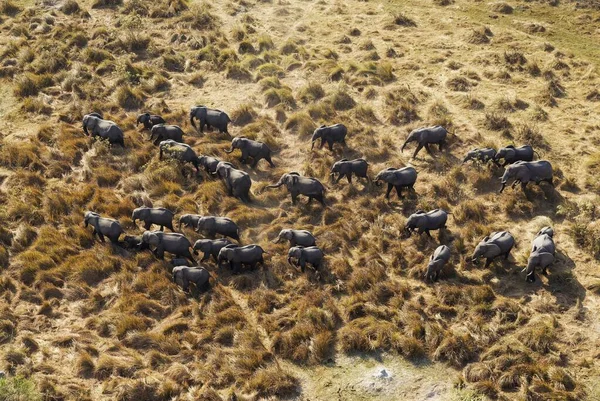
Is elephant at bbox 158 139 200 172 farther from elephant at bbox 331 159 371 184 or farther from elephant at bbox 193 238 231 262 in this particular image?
elephant at bbox 331 159 371 184

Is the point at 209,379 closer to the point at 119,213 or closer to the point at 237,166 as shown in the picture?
the point at 119,213

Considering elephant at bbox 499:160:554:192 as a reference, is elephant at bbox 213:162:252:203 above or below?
below

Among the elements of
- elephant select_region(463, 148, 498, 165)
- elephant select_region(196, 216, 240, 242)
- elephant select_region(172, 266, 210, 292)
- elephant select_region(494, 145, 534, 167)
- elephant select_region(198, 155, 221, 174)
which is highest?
elephant select_region(494, 145, 534, 167)

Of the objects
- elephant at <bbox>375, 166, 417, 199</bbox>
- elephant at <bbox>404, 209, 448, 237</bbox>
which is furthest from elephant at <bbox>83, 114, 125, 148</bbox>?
elephant at <bbox>404, 209, 448, 237</bbox>

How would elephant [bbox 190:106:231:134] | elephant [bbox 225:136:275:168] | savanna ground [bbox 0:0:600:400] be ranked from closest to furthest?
savanna ground [bbox 0:0:600:400], elephant [bbox 225:136:275:168], elephant [bbox 190:106:231:134]

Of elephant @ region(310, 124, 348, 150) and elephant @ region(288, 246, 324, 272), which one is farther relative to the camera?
elephant @ region(310, 124, 348, 150)

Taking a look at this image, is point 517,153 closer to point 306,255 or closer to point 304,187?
point 304,187

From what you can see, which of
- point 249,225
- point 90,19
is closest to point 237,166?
point 249,225

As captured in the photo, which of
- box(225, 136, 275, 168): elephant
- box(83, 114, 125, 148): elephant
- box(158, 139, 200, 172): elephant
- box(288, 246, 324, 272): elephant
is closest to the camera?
box(288, 246, 324, 272): elephant
